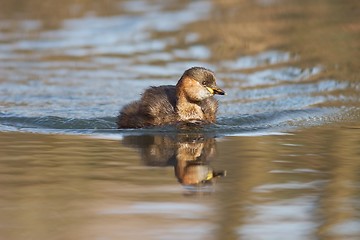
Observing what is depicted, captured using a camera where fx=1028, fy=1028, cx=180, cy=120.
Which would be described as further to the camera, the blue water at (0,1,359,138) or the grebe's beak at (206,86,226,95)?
the blue water at (0,1,359,138)

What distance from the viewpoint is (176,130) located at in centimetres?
1118

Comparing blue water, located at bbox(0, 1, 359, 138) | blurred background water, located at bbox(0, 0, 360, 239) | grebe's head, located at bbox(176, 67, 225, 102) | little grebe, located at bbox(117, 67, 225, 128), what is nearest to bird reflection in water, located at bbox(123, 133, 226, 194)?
blurred background water, located at bbox(0, 0, 360, 239)

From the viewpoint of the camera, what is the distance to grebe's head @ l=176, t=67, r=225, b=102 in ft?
36.7

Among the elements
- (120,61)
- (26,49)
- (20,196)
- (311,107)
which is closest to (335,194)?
(20,196)

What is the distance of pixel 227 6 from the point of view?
75.9 feet

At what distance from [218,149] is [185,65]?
6873 millimetres

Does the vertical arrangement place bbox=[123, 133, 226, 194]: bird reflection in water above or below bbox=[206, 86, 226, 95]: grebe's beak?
below

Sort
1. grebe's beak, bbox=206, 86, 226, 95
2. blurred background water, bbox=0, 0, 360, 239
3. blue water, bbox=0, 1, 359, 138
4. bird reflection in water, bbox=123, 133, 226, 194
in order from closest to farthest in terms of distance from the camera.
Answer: blurred background water, bbox=0, 0, 360, 239, bird reflection in water, bbox=123, 133, 226, 194, grebe's beak, bbox=206, 86, 226, 95, blue water, bbox=0, 1, 359, 138

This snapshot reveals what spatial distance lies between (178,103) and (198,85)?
31 cm

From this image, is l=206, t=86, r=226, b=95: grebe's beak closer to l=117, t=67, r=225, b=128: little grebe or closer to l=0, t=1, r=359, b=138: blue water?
l=117, t=67, r=225, b=128: little grebe

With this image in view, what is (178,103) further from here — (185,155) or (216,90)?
(185,155)

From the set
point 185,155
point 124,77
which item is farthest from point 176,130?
point 124,77

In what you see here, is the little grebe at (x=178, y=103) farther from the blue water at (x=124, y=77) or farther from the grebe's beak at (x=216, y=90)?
the blue water at (x=124, y=77)

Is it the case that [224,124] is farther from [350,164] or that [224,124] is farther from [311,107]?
[350,164]
